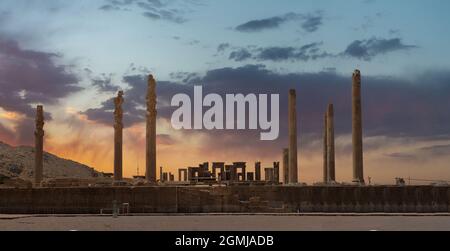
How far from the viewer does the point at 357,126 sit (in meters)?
38.8

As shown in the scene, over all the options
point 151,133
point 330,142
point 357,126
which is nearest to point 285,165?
point 330,142

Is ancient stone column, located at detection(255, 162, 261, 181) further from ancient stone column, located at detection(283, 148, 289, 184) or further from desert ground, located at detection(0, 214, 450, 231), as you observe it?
desert ground, located at detection(0, 214, 450, 231)

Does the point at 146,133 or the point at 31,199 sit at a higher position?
the point at 146,133

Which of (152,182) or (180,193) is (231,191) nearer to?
(180,193)

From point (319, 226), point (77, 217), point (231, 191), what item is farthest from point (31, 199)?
point (319, 226)

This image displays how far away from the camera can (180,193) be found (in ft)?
107

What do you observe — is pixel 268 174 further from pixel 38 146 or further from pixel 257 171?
pixel 38 146

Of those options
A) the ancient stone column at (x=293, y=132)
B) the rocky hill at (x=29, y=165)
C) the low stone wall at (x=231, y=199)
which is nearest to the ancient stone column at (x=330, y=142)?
the ancient stone column at (x=293, y=132)

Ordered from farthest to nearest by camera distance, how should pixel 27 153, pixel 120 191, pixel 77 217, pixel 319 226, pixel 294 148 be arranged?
pixel 27 153 → pixel 294 148 → pixel 120 191 → pixel 77 217 → pixel 319 226

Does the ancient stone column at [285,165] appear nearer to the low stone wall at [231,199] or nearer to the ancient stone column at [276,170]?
the ancient stone column at [276,170]

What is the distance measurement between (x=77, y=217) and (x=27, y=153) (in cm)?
9523

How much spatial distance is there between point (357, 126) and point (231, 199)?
985 cm

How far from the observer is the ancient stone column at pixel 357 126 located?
38.4 metres

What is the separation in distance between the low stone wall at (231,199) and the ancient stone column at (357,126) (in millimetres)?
6468
